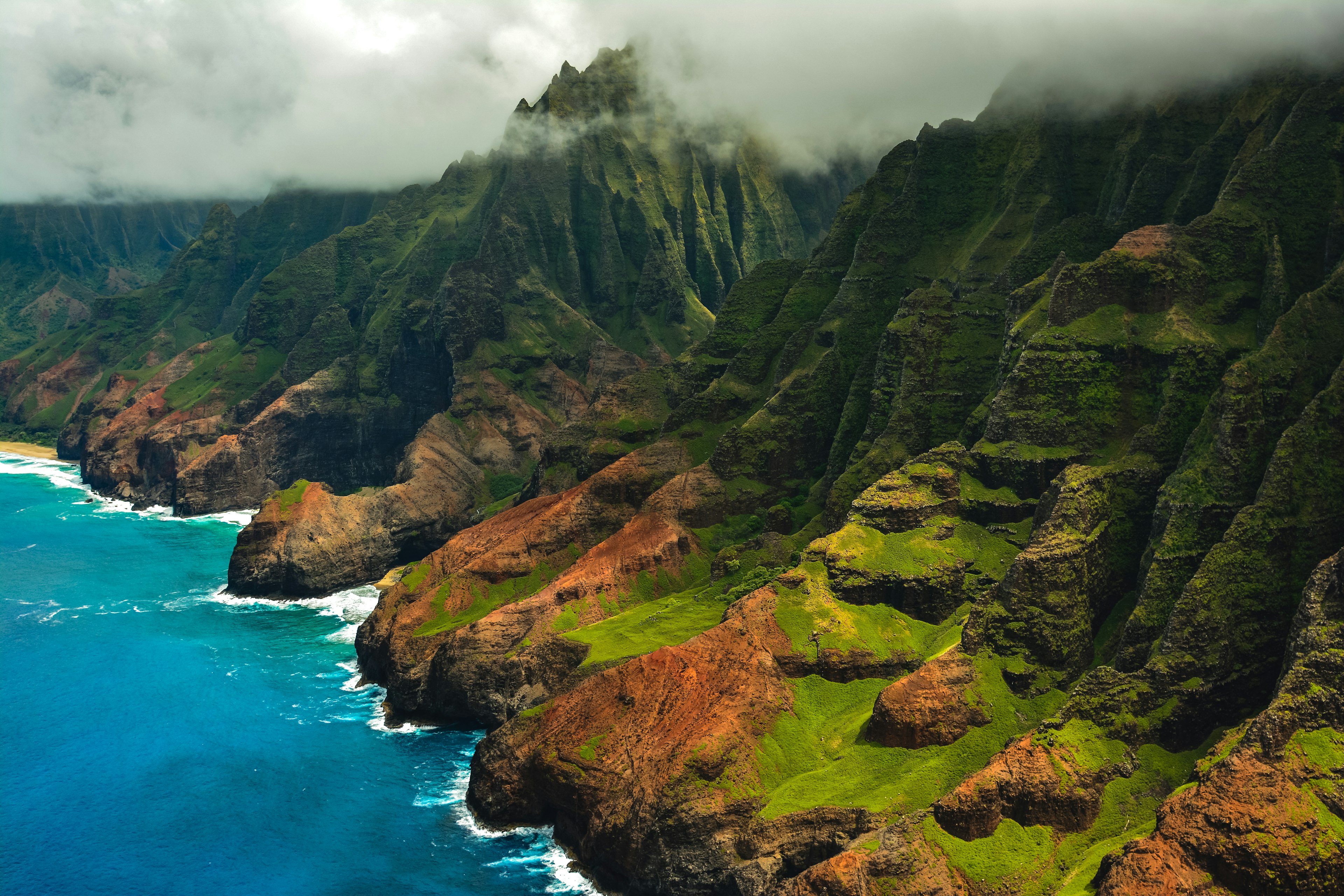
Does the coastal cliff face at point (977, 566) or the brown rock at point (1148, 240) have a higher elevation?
the brown rock at point (1148, 240)

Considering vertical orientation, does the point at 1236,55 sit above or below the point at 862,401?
above

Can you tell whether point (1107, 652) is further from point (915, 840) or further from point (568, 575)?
point (568, 575)

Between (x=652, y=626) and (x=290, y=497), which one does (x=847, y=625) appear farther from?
(x=290, y=497)

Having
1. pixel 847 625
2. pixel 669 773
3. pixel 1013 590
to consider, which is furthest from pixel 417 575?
pixel 1013 590

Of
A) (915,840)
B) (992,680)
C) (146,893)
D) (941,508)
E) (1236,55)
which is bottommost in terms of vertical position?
(146,893)

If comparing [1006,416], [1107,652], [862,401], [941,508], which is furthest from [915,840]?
[862,401]

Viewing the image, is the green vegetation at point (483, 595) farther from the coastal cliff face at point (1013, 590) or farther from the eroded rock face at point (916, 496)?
the eroded rock face at point (916, 496)

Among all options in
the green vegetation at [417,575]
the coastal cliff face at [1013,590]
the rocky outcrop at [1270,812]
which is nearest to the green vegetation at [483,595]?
the green vegetation at [417,575]
